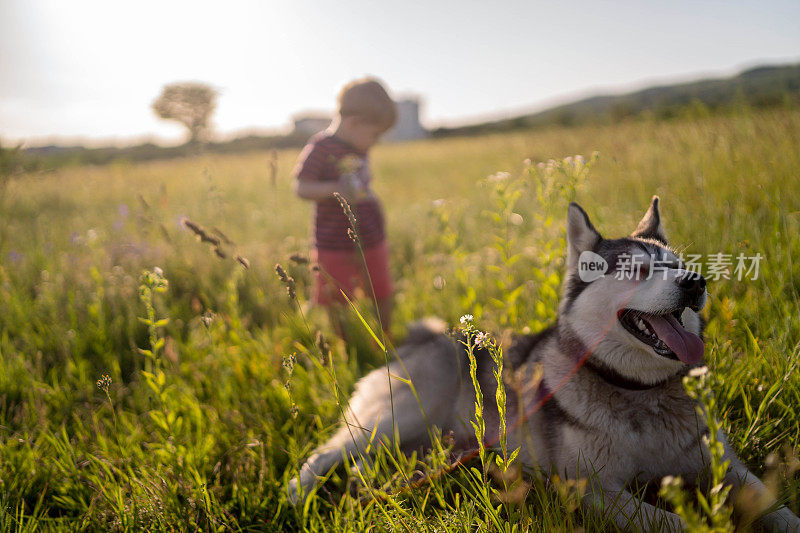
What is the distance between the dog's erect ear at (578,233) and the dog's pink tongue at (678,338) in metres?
0.44

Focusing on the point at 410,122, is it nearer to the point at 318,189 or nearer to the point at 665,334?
the point at 318,189

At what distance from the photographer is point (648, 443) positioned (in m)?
1.87

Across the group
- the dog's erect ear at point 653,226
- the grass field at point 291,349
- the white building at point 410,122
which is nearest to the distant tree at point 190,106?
the grass field at point 291,349

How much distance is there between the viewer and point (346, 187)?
3.29m

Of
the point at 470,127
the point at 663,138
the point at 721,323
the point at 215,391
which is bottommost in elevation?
the point at 215,391

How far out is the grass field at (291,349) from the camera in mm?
1948

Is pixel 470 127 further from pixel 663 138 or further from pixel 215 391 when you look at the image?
pixel 215 391

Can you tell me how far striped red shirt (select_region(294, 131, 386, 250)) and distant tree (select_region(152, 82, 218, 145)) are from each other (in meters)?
1.10

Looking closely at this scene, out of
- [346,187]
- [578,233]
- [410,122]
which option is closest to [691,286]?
[578,233]

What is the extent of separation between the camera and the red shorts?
3623 millimetres

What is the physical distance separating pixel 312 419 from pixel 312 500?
596 millimetres

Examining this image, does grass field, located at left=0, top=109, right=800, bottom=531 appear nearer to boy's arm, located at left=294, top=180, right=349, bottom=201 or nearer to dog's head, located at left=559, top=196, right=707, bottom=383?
dog's head, located at left=559, top=196, right=707, bottom=383

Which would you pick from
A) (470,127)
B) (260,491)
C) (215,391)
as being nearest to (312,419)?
(260,491)

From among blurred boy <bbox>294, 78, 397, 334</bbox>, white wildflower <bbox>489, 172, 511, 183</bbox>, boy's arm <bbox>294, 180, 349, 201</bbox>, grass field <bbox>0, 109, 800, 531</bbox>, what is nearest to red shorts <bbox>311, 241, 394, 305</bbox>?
blurred boy <bbox>294, 78, 397, 334</bbox>
